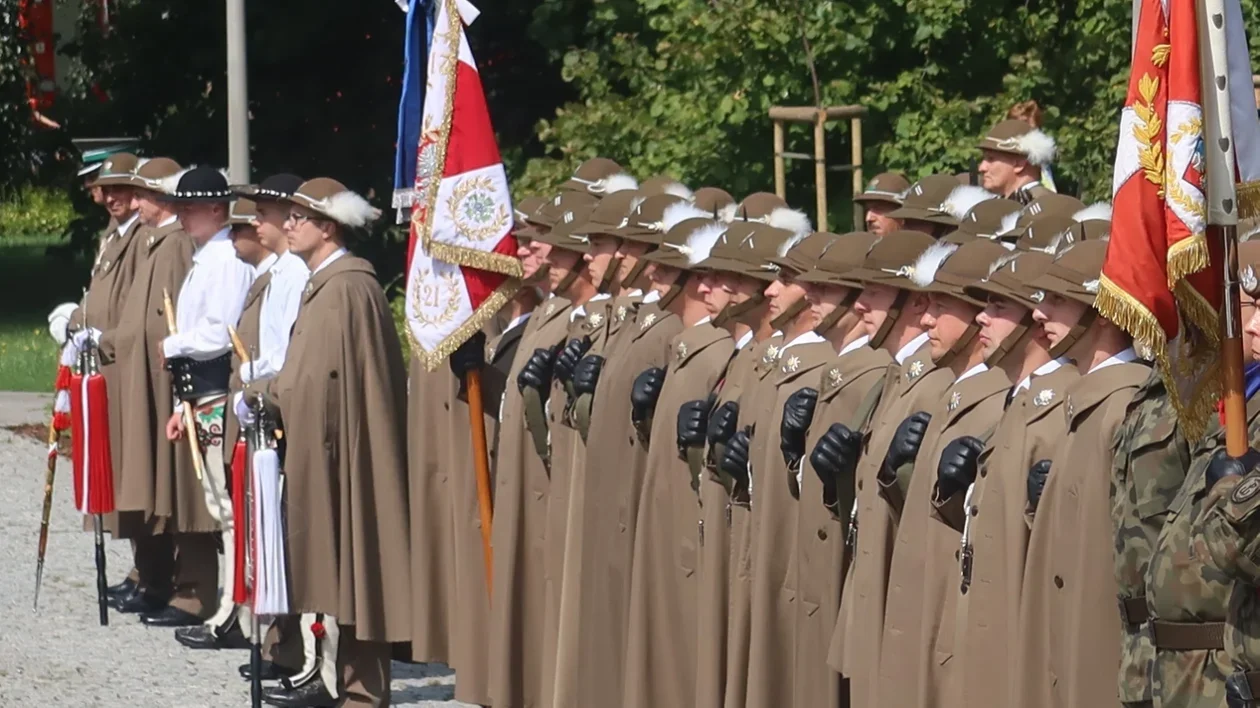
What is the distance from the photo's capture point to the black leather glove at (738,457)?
710 cm

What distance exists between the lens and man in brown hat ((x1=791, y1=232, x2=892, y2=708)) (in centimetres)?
671

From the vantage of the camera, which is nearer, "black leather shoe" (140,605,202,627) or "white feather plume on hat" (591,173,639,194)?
"white feather plume on hat" (591,173,639,194)

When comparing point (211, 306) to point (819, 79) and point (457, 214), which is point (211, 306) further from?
point (819, 79)

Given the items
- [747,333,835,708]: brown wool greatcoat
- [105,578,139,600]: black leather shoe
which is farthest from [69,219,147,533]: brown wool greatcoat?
[747,333,835,708]: brown wool greatcoat

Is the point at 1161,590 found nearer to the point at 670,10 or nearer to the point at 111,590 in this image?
the point at 111,590

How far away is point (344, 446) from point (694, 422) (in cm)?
227

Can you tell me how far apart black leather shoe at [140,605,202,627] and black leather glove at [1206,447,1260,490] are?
7928mm

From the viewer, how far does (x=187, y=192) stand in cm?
1112

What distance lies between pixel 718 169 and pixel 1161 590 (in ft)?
31.6

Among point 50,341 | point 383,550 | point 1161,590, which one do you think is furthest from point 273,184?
point 50,341

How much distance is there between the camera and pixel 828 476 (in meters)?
6.62

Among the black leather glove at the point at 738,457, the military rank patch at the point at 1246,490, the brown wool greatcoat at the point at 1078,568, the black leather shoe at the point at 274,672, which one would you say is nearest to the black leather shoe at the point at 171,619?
the black leather shoe at the point at 274,672

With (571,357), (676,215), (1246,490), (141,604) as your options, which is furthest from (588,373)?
(141,604)

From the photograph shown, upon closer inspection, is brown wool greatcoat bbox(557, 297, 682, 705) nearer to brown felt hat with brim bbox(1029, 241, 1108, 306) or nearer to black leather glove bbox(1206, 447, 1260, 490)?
brown felt hat with brim bbox(1029, 241, 1108, 306)
